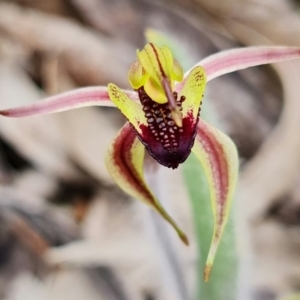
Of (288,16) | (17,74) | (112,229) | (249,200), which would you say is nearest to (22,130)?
(17,74)

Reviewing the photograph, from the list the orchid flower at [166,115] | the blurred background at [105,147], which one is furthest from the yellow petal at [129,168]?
the blurred background at [105,147]

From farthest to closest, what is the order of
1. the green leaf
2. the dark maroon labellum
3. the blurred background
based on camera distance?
1. the blurred background
2. the green leaf
3. the dark maroon labellum

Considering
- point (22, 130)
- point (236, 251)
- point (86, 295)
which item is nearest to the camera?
point (236, 251)

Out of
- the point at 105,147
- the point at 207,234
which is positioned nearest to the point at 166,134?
the point at 207,234

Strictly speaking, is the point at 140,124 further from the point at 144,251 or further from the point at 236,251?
the point at 144,251

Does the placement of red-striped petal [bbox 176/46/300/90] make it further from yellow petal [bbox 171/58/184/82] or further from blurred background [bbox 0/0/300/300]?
blurred background [bbox 0/0/300/300]

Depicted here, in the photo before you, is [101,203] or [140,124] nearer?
[140,124]

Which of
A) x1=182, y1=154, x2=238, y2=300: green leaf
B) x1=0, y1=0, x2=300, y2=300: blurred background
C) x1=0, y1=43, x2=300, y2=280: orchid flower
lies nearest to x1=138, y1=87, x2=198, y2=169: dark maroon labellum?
x1=0, y1=43, x2=300, y2=280: orchid flower
